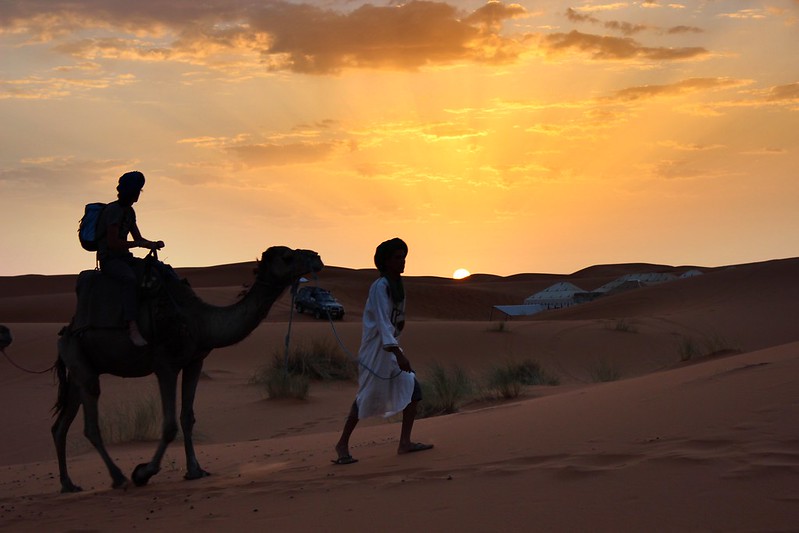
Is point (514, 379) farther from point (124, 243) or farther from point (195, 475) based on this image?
point (124, 243)

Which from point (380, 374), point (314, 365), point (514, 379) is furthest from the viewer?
point (314, 365)

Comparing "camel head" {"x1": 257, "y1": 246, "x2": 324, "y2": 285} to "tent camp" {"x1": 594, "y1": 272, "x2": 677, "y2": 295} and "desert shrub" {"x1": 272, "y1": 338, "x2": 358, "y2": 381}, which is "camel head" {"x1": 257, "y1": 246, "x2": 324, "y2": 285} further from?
"tent camp" {"x1": 594, "y1": 272, "x2": 677, "y2": 295}

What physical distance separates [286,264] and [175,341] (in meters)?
1.33

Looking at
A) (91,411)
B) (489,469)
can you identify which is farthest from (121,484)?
(489,469)

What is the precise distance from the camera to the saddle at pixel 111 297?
30.5 feet

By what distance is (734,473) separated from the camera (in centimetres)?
579

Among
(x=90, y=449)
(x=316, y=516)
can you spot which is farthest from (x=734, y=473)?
(x=90, y=449)

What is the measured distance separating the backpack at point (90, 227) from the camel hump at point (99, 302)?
27 centimetres

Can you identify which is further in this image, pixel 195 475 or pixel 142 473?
pixel 195 475

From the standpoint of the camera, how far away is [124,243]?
9.23 metres

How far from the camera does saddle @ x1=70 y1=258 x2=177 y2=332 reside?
9.30 m

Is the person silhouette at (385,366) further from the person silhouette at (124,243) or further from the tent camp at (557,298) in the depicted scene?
the tent camp at (557,298)

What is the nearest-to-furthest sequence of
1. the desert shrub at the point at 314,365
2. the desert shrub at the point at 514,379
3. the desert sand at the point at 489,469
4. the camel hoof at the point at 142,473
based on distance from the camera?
the desert sand at the point at 489,469, the camel hoof at the point at 142,473, the desert shrub at the point at 514,379, the desert shrub at the point at 314,365

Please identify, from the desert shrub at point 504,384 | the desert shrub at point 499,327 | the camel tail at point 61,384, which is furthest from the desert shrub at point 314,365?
the camel tail at point 61,384
